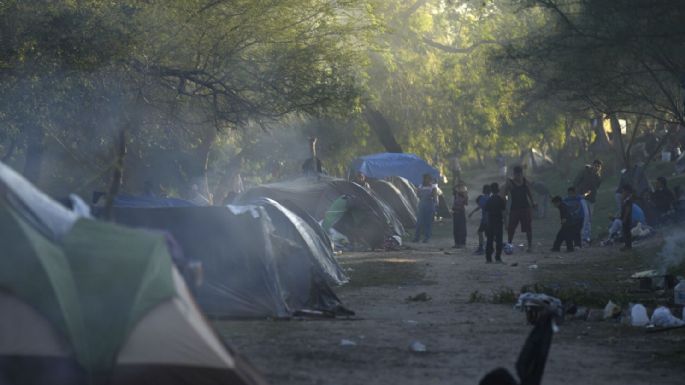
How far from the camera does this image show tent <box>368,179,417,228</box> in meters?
36.7

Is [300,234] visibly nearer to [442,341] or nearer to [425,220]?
[442,341]

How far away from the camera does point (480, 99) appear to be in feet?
161

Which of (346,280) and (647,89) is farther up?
(647,89)

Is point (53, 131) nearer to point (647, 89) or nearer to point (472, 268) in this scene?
point (472, 268)

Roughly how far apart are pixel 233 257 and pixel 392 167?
2841cm

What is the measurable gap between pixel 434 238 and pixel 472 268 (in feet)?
35.3

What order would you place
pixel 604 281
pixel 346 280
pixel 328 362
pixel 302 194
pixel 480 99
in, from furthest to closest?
pixel 480 99 → pixel 302 194 → pixel 346 280 → pixel 604 281 → pixel 328 362

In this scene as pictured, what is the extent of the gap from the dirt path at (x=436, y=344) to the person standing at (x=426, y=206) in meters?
10.9

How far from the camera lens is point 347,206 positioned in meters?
28.2

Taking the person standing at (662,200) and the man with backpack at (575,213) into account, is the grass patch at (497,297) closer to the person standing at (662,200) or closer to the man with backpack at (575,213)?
the man with backpack at (575,213)

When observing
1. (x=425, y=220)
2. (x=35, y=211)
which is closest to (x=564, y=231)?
(x=425, y=220)

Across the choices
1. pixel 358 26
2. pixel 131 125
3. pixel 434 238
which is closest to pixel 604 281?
pixel 131 125

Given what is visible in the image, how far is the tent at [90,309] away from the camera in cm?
711

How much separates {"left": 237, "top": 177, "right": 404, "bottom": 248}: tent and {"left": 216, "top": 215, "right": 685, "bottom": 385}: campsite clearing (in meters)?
9.02
